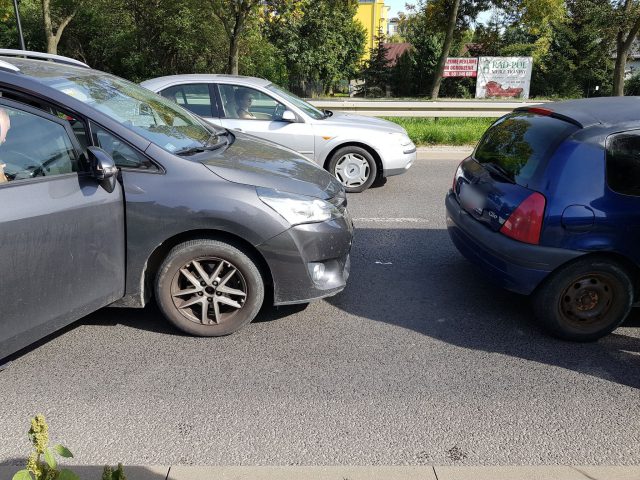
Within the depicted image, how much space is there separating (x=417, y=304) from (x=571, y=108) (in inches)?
73.6

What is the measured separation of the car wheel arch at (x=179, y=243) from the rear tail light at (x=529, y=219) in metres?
1.69

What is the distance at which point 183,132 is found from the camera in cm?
421

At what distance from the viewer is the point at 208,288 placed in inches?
145

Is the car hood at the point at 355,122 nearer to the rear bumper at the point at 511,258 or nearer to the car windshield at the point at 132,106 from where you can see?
the car windshield at the point at 132,106

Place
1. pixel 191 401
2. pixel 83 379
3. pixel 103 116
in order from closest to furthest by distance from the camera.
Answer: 1. pixel 191 401
2. pixel 83 379
3. pixel 103 116

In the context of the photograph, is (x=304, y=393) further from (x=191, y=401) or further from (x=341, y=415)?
(x=191, y=401)

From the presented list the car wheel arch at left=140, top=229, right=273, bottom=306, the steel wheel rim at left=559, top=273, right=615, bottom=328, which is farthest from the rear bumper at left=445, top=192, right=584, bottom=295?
the car wheel arch at left=140, top=229, right=273, bottom=306

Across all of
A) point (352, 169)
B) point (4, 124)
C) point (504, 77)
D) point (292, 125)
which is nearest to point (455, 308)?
point (4, 124)

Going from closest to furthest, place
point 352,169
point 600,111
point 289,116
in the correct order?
1. point 600,111
2. point 289,116
3. point 352,169

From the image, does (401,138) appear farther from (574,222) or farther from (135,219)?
(135,219)

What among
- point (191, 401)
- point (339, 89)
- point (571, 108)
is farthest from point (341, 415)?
point (339, 89)

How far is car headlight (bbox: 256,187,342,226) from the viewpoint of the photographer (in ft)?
11.9

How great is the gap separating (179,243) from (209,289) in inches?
14.3

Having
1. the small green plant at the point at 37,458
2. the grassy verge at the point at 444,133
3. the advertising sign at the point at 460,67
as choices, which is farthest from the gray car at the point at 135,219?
the advertising sign at the point at 460,67
